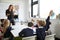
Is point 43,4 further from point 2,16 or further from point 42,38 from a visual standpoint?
point 42,38

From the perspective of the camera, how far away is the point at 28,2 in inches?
250

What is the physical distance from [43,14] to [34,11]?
112 cm

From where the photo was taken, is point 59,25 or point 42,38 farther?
point 59,25

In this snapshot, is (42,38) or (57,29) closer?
(42,38)

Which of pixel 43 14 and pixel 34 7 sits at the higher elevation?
pixel 34 7

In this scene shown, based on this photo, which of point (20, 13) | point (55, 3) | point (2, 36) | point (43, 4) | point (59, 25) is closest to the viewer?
point (2, 36)

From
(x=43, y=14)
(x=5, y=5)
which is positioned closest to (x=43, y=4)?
(x=43, y=14)

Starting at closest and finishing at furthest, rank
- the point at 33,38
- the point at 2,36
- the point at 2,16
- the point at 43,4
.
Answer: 1. the point at 33,38
2. the point at 2,36
3. the point at 43,4
4. the point at 2,16

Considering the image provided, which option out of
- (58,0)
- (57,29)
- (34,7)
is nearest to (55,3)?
(58,0)

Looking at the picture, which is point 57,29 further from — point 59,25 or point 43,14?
point 43,14

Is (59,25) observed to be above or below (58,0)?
below

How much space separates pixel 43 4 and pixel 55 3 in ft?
2.21

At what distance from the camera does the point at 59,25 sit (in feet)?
14.5

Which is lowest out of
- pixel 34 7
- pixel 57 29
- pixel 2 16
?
pixel 57 29
